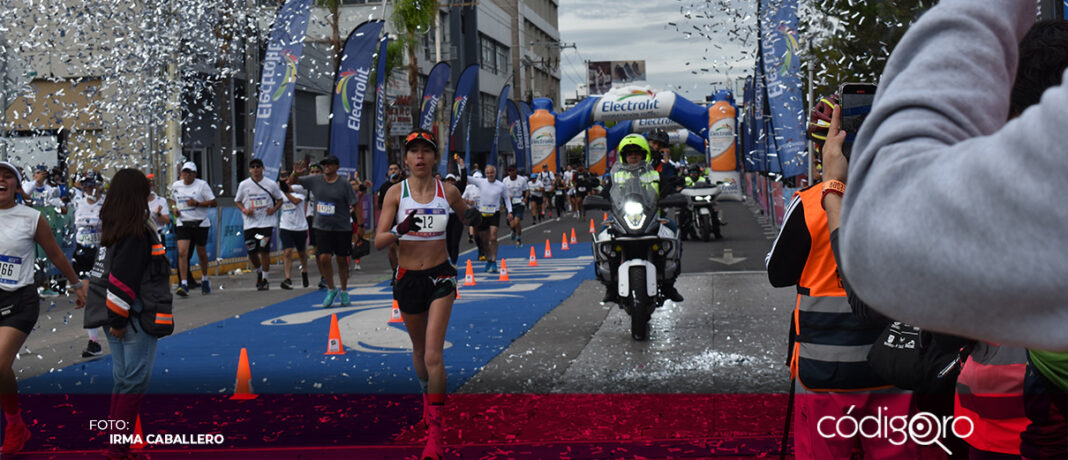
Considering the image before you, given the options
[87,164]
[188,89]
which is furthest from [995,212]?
[188,89]

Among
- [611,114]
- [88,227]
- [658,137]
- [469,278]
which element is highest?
[611,114]

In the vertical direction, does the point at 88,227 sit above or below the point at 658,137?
below

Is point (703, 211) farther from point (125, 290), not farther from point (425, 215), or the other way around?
point (125, 290)

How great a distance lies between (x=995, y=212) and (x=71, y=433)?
692 centimetres

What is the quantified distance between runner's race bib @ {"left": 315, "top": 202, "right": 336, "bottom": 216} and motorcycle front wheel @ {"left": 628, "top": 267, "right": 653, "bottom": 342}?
5919 millimetres

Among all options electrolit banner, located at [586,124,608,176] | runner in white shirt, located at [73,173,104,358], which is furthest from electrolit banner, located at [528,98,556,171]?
runner in white shirt, located at [73,173,104,358]

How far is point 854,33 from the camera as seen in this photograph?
11.3 metres

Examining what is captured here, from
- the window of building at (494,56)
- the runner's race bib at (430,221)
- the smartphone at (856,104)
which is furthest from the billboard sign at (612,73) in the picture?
the smartphone at (856,104)

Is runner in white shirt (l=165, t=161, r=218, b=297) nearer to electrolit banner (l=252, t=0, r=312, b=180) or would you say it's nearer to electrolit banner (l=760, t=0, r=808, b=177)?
electrolit banner (l=252, t=0, r=312, b=180)

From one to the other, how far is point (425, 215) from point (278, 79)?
13.1m

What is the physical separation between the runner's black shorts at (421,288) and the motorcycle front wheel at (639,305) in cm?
354

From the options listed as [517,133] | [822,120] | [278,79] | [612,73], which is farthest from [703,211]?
[612,73]

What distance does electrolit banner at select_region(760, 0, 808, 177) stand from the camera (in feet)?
45.1

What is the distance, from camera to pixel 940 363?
9.39 feet
